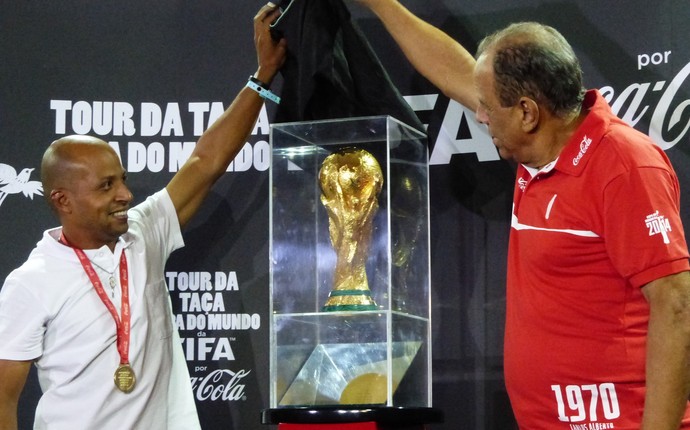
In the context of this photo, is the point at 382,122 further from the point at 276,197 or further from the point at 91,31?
the point at 91,31

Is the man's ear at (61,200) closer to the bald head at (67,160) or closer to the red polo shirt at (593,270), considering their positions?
the bald head at (67,160)

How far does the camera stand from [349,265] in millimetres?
2619

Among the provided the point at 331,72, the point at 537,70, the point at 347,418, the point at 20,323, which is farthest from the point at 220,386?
the point at 537,70

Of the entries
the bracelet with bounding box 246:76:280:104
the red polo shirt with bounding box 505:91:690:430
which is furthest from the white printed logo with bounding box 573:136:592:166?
the bracelet with bounding box 246:76:280:104

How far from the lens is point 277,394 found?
2.61m

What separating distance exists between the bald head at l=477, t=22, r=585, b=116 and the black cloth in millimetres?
724

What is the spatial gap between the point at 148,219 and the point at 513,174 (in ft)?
3.80

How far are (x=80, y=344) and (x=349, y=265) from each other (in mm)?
803

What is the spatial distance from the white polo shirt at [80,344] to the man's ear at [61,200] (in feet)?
0.34

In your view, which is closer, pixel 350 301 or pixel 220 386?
pixel 350 301

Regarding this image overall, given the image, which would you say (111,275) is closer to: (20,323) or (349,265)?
(20,323)

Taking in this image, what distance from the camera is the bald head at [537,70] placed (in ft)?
6.40

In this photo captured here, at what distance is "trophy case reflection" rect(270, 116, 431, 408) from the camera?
255 centimetres

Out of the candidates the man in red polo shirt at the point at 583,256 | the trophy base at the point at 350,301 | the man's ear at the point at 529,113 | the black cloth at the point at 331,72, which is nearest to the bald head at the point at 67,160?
the black cloth at the point at 331,72
